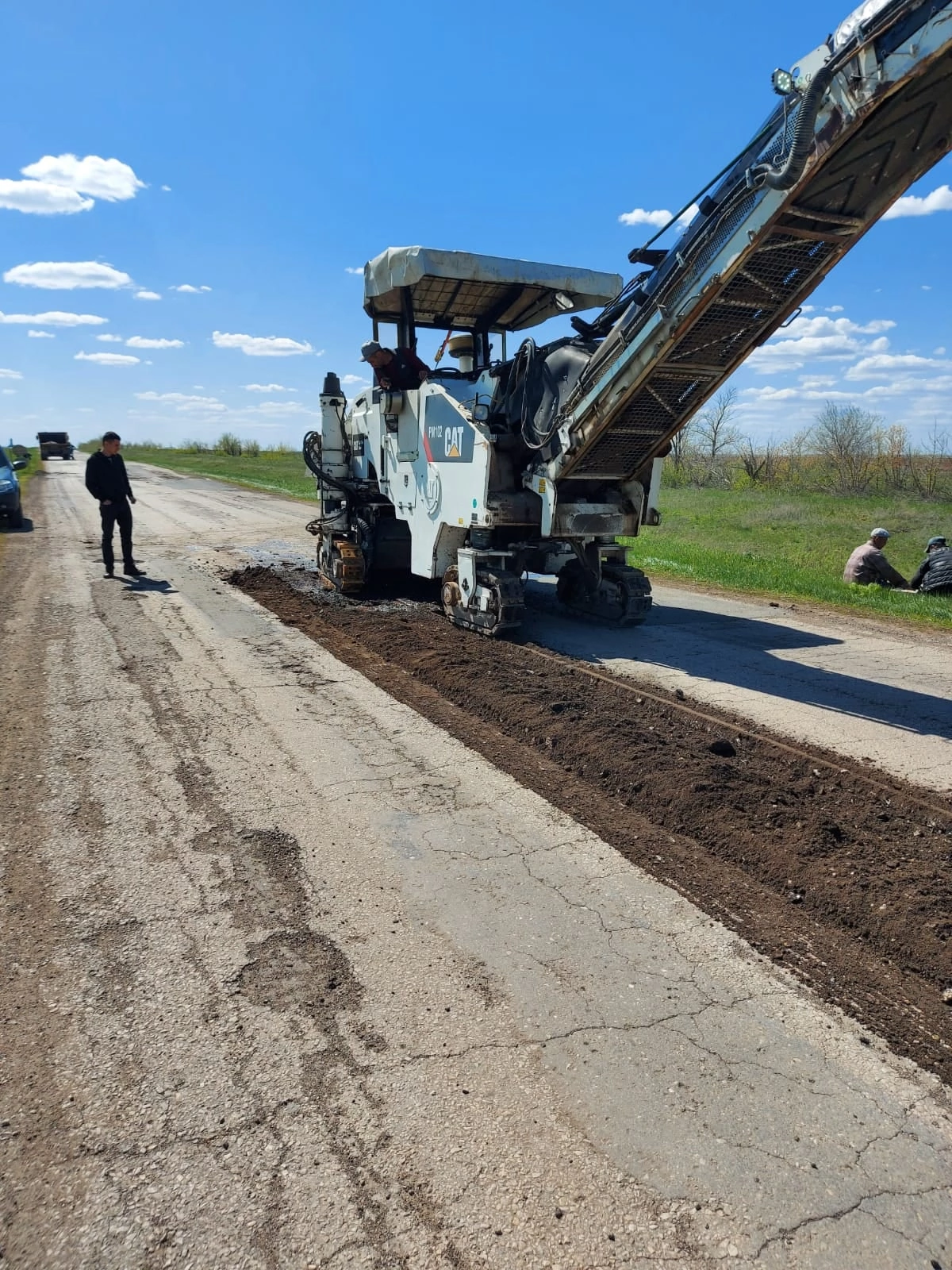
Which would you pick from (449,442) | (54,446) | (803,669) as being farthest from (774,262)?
(54,446)

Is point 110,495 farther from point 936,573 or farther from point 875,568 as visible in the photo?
point 936,573

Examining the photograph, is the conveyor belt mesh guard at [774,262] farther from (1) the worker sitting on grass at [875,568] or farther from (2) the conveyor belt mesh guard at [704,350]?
(1) the worker sitting on grass at [875,568]

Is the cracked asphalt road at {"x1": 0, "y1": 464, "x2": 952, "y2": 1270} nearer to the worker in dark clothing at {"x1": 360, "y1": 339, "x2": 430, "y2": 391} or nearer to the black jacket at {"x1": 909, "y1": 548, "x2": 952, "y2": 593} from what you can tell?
the worker in dark clothing at {"x1": 360, "y1": 339, "x2": 430, "y2": 391}

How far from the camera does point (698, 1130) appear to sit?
2.39 meters

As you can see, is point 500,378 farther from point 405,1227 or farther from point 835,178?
point 405,1227

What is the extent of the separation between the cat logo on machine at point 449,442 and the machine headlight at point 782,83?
3.93m

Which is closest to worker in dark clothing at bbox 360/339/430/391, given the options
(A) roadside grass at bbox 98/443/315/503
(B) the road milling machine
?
(B) the road milling machine

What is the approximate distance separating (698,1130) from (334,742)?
3501 millimetres

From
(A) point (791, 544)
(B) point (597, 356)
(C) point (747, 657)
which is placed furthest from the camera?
(A) point (791, 544)

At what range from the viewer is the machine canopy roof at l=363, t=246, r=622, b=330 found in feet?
28.4

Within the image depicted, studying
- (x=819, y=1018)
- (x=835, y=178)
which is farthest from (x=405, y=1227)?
(x=835, y=178)

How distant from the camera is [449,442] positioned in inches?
339

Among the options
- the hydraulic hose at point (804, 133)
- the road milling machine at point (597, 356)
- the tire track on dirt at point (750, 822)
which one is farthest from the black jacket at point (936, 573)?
the hydraulic hose at point (804, 133)

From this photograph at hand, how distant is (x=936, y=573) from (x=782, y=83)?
8357 mm
